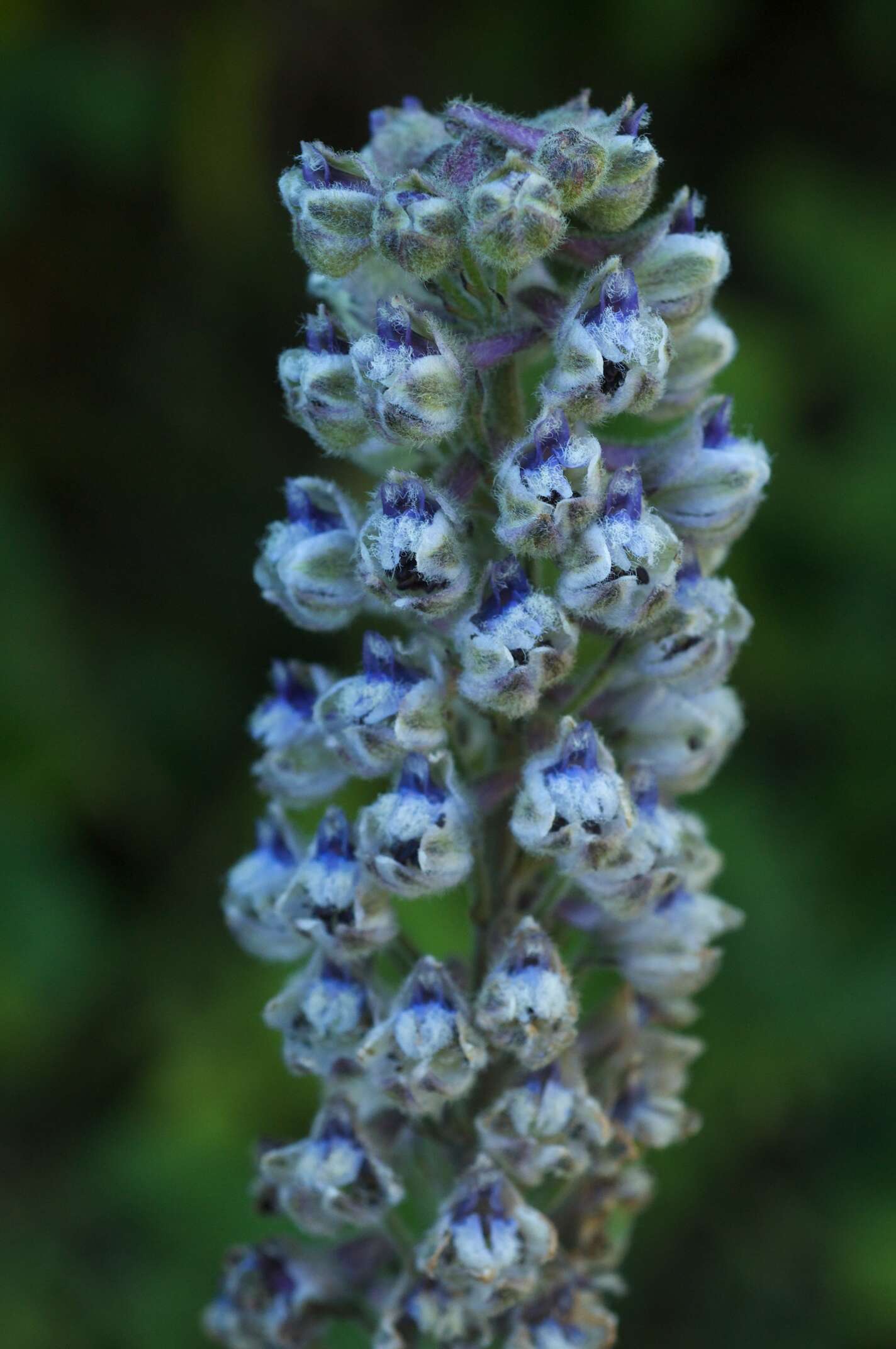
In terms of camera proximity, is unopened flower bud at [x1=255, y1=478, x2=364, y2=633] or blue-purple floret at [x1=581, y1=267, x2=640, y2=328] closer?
blue-purple floret at [x1=581, y1=267, x2=640, y2=328]

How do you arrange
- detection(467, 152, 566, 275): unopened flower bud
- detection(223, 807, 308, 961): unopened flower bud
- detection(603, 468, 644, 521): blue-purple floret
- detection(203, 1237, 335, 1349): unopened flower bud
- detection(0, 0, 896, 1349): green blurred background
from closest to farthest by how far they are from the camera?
detection(467, 152, 566, 275): unopened flower bud → detection(603, 468, 644, 521): blue-purple floret → detection(223, 807, 308, 961): unopened flower bud → detection(203, 1237, 335, 1349): unopened flower bud → detection(0, 0, 896, 1349): green blurred background

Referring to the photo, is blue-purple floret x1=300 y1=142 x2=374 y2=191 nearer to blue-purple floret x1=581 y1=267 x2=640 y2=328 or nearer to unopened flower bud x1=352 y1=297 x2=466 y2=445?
unopened flower bud x1=352 y1=297 x2=466 y2=445

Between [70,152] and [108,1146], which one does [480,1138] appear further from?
[70,152]

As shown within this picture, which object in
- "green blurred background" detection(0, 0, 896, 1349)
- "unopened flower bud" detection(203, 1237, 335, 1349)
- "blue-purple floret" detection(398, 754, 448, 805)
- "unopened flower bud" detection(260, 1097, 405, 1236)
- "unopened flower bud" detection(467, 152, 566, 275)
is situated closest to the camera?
"unopened flower bud" detection(467, 152, 566, 275)

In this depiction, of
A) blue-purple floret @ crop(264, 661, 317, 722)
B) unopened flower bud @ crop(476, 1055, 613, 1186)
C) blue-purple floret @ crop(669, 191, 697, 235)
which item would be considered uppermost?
blue-purple floret @ crop(669, 191, 697, 235)

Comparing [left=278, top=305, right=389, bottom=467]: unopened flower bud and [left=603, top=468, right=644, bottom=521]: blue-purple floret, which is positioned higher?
[left=278, top=305, right=389, bottom=467]: unopened flower bud

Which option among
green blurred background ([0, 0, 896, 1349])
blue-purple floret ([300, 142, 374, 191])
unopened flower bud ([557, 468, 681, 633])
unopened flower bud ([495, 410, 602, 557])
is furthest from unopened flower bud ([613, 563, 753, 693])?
green blurred background ([0, 0, 896, 1349])

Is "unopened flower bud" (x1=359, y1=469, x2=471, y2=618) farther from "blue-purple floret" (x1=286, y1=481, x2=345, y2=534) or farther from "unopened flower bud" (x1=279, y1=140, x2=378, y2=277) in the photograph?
"unopened flower bud" (x1=279, y1=140, x2=378, y2=277)
